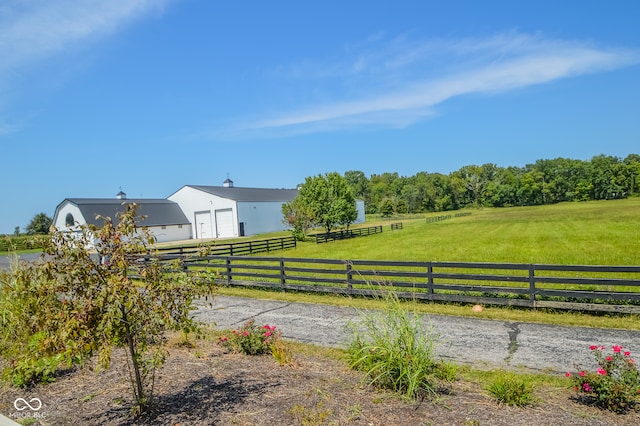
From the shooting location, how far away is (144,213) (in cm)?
4728

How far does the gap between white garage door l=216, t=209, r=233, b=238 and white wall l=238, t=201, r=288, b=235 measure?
60.2 inches

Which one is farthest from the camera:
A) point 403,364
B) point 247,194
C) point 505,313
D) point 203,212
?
point 247,194

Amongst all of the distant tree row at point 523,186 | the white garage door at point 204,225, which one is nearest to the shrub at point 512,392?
the white garage door at point 204,225

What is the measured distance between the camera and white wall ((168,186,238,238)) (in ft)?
162

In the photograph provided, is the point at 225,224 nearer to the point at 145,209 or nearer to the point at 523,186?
Answer: the point at 145,209

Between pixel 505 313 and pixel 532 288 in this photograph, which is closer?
pixel 505 313

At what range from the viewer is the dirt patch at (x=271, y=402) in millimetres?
4070

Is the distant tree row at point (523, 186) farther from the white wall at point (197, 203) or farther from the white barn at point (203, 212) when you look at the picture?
the white wall at point (197, 203)

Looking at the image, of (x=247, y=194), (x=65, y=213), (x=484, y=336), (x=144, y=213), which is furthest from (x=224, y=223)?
(x=484, y=336)

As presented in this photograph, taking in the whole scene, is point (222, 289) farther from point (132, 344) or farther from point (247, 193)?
point (247, 193)

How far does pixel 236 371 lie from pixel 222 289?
8612 millimetres

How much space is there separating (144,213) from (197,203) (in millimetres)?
A: 6783

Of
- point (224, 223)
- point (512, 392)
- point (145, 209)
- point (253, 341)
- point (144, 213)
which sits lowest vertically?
point (512, 392)

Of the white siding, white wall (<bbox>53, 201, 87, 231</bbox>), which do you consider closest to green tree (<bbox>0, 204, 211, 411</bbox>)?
white wall (<bbox>53, 201, 87, 231</bbox>)
